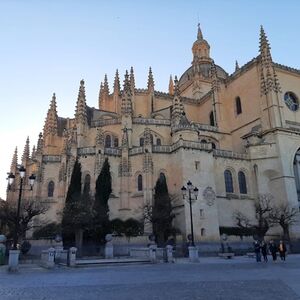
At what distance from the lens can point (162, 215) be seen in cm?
3088

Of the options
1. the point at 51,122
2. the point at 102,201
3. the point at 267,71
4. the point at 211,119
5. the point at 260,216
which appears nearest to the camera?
the point at 102,201

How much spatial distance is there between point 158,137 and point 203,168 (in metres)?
7.88

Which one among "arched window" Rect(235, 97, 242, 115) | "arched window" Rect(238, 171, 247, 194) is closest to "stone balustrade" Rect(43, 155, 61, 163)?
"arched window" Rect(238, 171, 247, 194)

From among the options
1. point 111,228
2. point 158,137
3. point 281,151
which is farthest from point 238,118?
point 111,228

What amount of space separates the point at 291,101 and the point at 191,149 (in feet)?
55.0

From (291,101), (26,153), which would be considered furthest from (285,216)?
(26,153)

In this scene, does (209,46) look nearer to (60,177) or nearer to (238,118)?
(238,118)

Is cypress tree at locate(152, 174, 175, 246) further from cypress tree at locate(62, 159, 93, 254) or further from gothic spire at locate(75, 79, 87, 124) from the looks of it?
gothic spire at locate(75, 79, 87, 124)

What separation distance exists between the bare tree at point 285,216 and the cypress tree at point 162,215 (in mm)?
10424

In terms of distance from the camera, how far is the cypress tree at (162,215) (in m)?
31.0

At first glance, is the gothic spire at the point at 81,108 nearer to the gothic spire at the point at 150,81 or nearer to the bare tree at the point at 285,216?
the gothic spire at the point at 150,81

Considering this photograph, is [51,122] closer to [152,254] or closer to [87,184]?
[87,184]

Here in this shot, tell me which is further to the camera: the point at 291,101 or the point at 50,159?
the point at 291,101

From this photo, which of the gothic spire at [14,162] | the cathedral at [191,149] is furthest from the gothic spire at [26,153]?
the gothic spire at [14,162]
